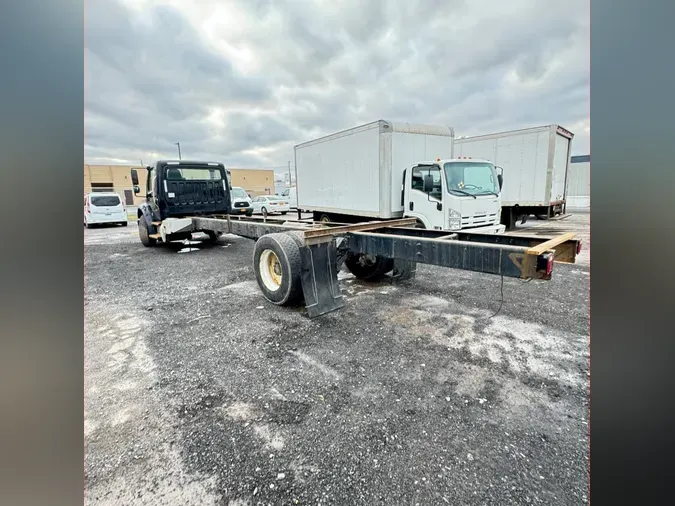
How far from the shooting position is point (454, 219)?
7012 mm

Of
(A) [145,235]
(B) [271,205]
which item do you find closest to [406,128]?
(A) [145,235]

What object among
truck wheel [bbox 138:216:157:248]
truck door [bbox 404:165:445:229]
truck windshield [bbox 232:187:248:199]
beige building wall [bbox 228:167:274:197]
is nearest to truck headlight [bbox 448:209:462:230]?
truck door [bbox 404:165:445:229]

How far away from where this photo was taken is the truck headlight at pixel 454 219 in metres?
7.00

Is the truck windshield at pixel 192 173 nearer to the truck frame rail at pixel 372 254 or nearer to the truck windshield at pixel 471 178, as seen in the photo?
the truck frame rail at pixel 372 254

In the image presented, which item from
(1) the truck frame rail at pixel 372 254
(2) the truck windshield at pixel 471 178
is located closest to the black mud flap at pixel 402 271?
(1) the truck frame rail at pixel 372 254

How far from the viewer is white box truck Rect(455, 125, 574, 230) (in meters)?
12.0

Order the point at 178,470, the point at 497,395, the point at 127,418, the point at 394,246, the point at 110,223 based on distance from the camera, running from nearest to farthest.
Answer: the point at 178,470 < the point at 127,418 < the point at 497,395 < the point at 394,246 < the point at 110,223

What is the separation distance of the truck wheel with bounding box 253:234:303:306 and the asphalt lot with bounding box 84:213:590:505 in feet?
0.77

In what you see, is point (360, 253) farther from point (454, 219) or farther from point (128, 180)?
point (128, 180)

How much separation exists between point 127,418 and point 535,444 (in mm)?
3029
